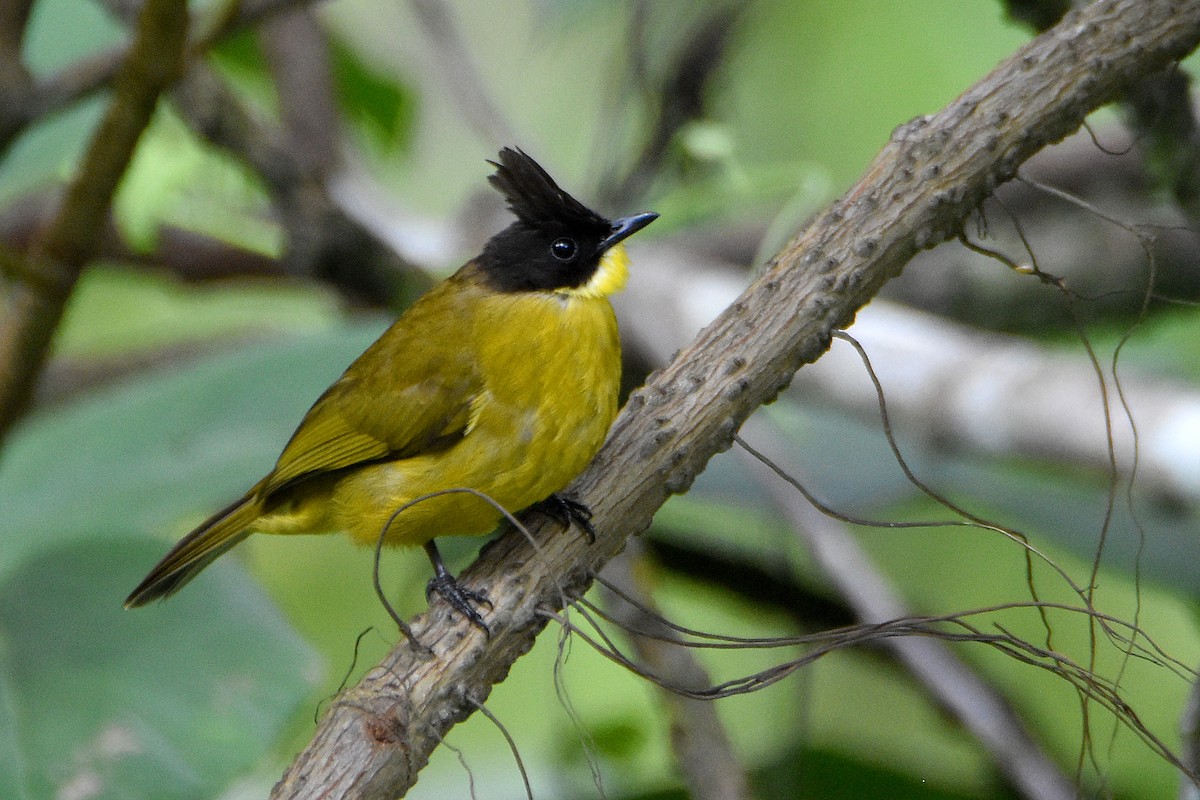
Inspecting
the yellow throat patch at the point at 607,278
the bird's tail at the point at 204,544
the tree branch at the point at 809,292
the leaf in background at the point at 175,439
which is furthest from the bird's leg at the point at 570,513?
the leaf in background at the point at 175,439

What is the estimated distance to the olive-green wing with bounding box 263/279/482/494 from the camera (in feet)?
7.55

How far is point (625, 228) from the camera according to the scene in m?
2.43

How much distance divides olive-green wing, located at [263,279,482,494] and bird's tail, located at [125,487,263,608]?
9 centimetres

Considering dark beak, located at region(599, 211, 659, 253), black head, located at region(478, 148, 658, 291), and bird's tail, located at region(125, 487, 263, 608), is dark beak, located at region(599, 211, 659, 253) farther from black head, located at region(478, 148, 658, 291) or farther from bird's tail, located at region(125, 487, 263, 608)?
bird's tail, located at region(125, 487, 263, 608)

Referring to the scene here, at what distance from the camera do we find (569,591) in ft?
5.13

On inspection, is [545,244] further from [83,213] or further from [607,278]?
[83,213]

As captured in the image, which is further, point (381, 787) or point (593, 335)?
point (593, 335)

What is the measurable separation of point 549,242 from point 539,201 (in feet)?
0.28

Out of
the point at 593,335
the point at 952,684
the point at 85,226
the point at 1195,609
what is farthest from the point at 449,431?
the point at 1195,609

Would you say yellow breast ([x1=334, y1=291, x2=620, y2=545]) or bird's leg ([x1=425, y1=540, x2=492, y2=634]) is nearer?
bird's leg ([x1=425, y1=540, x2=492, y2=634])

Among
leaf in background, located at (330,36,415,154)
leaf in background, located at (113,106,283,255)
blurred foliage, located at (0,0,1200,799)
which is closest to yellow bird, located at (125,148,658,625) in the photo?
blurred foliage, located at (0,0,1200,799)

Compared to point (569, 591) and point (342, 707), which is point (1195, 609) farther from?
point (342, 707)

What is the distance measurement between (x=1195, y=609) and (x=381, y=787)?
1809mm

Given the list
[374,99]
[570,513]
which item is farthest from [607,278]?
[374,99]
